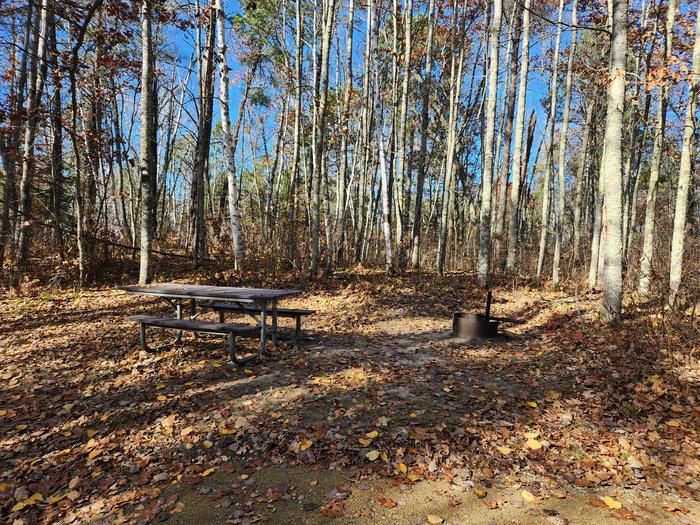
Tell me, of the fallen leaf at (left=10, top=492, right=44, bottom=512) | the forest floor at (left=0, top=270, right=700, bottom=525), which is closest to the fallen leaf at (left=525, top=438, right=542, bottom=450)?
the forest floor at (left=0, top=270, right=700, bottom=525)

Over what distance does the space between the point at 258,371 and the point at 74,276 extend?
776 cm

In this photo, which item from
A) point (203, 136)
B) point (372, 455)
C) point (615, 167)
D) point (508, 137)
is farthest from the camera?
point (508, 137)

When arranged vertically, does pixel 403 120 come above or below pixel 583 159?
above

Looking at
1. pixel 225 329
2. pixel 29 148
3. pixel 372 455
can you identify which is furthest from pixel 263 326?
pixel 29 148

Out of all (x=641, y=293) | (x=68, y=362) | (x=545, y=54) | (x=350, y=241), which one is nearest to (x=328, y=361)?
(x=68, y=362)

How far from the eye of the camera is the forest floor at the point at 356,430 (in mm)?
2494

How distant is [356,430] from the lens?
3.29 metres

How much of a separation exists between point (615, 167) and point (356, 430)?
19.3ft

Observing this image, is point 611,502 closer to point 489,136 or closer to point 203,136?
point 489,136

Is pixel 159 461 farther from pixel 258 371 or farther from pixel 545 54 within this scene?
pixel 545 54

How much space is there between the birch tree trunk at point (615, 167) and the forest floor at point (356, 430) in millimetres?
634

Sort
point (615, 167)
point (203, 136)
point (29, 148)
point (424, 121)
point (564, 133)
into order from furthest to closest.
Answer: point (424, 121) < point (203, 136) < point (564, 133) < point (29, 148) < point (615, 167)

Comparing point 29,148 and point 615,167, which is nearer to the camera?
point 615,167

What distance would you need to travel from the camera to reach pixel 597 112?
565 inches
